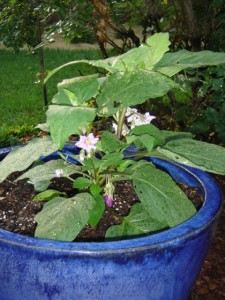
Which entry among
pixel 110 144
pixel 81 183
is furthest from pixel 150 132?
pixel 81 183

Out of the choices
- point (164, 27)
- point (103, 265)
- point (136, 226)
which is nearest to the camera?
point (103, 265)

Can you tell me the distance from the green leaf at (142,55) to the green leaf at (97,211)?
35 centimetres

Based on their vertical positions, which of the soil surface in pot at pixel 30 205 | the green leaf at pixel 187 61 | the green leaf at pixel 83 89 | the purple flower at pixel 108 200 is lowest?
the soil surface in pot at pixel 30 205

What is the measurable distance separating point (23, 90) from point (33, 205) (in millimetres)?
4407

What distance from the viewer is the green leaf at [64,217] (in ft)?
4.14

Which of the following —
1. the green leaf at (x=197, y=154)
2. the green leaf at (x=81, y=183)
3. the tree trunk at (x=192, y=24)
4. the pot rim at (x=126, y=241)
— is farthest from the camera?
the tree trunk at (x=192, y=24)

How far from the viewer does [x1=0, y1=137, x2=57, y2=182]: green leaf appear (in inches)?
53.0

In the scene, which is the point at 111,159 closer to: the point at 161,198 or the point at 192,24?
the point at 161,198

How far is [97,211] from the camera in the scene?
1.38 m

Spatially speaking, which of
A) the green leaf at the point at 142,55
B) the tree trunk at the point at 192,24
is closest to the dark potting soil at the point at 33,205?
the green leaf at the point at 142,55

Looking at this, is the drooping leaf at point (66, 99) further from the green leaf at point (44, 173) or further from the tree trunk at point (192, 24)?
the tree trunk at point (192, 24)

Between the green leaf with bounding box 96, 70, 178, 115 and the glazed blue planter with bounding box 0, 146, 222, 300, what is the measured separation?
32 cm

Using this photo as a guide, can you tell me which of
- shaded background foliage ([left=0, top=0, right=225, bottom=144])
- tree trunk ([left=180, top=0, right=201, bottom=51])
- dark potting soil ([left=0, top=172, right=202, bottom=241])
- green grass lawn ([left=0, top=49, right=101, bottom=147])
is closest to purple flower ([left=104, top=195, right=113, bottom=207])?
dark potting soil ([left=0, top=172, right=202, bottom=241])

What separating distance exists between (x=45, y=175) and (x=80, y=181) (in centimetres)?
12
